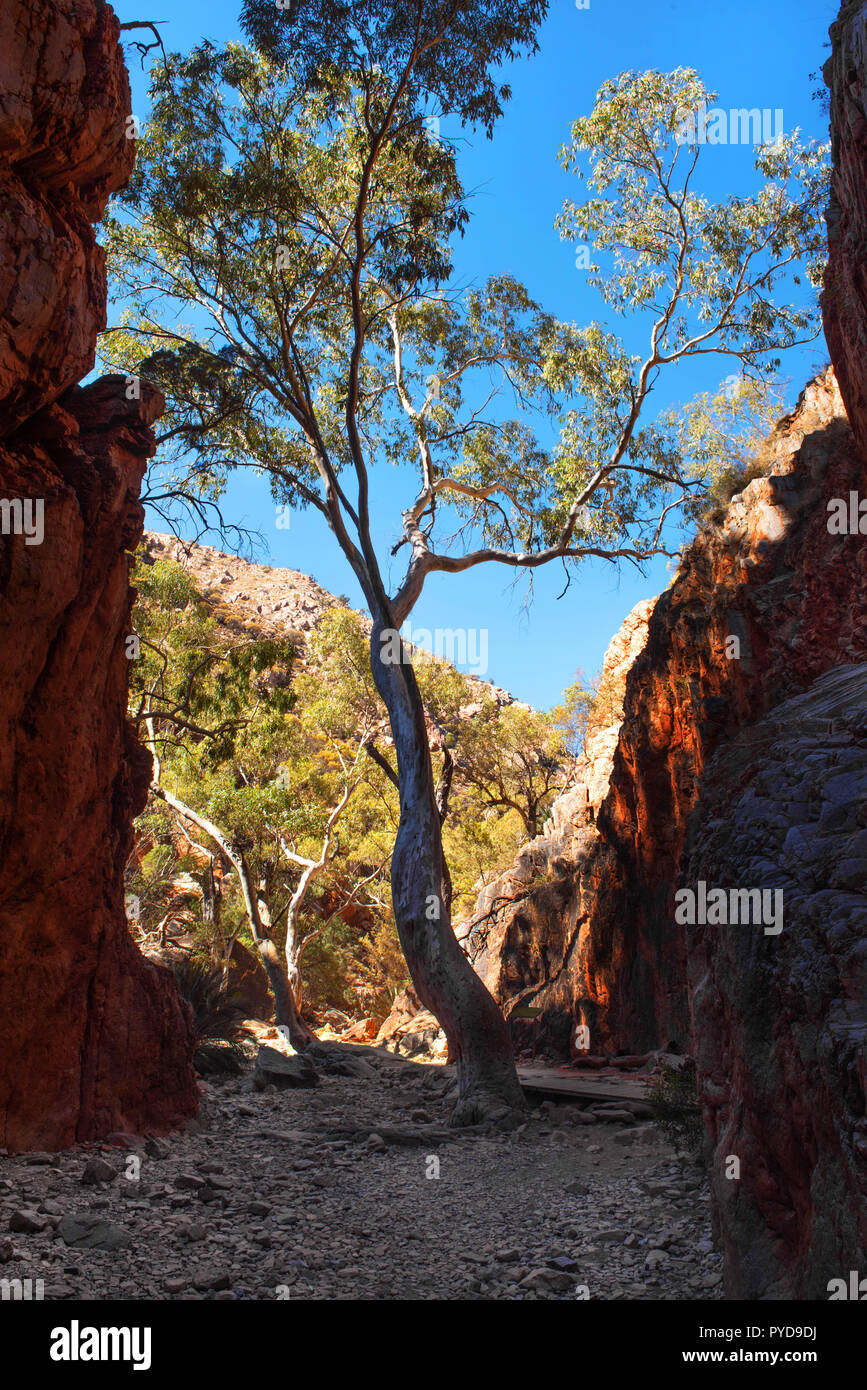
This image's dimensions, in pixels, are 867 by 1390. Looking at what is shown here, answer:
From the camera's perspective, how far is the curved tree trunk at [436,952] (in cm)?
882

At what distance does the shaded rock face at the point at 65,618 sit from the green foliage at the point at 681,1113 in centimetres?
416

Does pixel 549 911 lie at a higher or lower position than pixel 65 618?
lower

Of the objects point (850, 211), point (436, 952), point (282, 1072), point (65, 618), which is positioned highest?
point (850, 211)

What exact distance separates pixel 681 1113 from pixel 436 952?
10.4 feet

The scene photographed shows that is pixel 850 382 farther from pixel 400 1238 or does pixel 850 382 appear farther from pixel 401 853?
pixel 401 853

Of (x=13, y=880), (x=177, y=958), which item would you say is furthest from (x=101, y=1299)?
(x=177, y=958)

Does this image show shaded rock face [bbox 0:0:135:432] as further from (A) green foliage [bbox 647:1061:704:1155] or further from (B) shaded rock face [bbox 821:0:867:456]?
(A) green foliage [bbox 647:1061:704:1155]

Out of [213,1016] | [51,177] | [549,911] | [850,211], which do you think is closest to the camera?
[850,211]

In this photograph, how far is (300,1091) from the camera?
10227 millimetres

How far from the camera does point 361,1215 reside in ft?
19.2

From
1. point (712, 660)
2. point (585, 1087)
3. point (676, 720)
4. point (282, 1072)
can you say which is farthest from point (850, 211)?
point (282, 1072)

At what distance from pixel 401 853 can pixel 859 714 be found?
646 centimetres

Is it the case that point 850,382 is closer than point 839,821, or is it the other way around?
point 839,821

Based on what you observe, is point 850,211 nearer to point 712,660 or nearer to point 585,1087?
point 712,660
